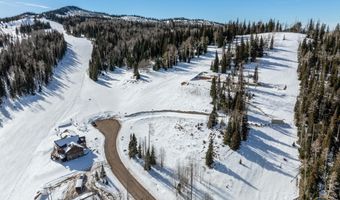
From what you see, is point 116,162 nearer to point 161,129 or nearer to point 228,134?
point 161,129

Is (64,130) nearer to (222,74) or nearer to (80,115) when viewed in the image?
(80,115)

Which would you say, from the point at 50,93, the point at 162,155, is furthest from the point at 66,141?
the point at 50,93

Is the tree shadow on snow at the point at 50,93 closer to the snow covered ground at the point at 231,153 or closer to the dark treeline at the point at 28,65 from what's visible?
the dark treeline at the point at 28,65

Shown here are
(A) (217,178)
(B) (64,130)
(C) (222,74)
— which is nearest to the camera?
(A) (217,178)

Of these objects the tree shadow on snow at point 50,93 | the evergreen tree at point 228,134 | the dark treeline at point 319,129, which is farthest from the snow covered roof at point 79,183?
the tree shadow on snow at point 50,93

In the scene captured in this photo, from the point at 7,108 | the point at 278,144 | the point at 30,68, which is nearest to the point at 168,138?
the point at 278,144

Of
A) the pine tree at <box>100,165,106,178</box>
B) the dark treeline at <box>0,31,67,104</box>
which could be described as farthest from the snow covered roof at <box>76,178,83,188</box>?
the dark treeline at <box>0,31,67,104</box>
